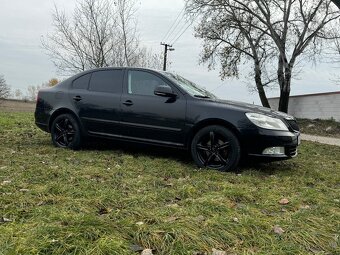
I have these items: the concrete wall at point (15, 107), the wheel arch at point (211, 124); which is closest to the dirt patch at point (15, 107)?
the concrete wall at point (15, 107)

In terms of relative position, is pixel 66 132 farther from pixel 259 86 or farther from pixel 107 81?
pixel 259 86

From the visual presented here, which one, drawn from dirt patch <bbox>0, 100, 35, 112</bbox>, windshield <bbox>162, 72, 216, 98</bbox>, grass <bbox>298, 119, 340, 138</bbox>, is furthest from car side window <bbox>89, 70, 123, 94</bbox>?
dirt patch <bbox>0, 100, 35, 112</bbox>

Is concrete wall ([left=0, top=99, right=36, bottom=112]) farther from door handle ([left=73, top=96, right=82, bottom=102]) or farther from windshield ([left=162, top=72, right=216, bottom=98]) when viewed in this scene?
windshield ([left=162, top=72, right=216, bottom=98])

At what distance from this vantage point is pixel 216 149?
18.9ft

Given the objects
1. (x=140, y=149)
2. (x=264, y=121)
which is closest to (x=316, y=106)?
(x=140, y=149)

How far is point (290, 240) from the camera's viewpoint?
307cm

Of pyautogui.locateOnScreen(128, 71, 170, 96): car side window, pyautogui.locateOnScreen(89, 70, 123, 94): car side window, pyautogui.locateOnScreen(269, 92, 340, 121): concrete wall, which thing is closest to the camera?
pyautogui.locateOnScreen(128, 71, 170, 96): car side window

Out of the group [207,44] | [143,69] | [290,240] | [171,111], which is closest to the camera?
[290,240]

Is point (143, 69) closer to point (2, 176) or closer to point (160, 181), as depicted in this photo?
point (160, 181)

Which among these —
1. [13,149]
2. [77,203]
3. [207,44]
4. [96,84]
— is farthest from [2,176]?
[207,44]

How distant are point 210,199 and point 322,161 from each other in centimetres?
436

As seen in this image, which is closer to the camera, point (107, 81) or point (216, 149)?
point (216, 149)

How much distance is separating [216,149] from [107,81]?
93.6 inches

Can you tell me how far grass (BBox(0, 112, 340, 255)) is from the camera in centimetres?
287
